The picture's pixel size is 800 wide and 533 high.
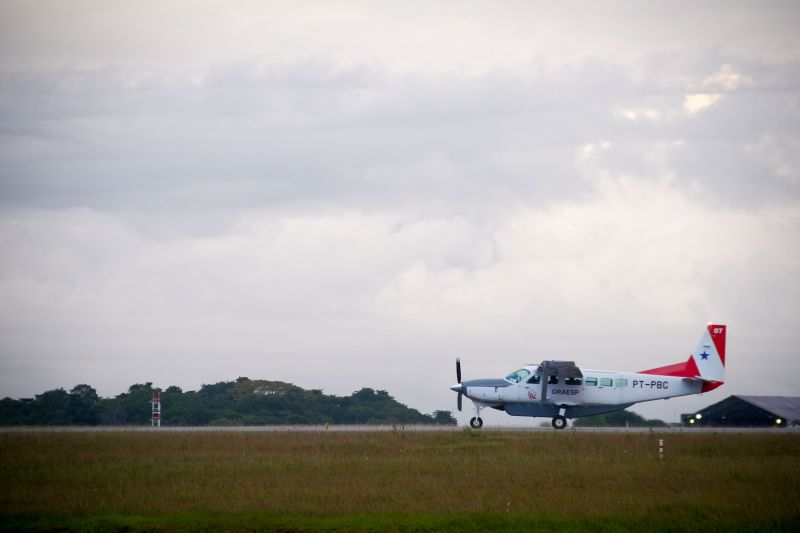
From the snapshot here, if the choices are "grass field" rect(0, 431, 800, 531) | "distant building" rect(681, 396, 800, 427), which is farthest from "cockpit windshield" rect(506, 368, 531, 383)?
"distant building" rect(681, 396, 800, 427)

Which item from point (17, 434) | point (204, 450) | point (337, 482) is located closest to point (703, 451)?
point (337, 482)

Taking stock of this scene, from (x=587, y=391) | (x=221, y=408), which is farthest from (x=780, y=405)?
(x=221, y=408)

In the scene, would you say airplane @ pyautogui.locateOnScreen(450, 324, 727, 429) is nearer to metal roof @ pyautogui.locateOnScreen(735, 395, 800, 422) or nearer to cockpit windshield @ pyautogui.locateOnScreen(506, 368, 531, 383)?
cockpit windshield @ pyautogui.locateOnScreen(506, 368, 531, 383)

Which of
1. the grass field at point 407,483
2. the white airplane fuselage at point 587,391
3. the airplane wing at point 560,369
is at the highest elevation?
the airplane wing at point 560,369

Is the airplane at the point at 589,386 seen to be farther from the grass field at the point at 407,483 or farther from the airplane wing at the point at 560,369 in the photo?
the grass field at the point at 407,483

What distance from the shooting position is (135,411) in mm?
63781

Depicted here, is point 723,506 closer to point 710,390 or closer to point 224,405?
point 710,390

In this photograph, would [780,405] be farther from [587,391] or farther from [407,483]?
[407,483]

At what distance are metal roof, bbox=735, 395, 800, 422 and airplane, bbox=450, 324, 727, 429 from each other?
5.56 meters

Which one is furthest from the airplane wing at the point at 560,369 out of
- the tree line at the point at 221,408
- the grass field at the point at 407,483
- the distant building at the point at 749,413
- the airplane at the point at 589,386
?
the tree line at the point at 221,408

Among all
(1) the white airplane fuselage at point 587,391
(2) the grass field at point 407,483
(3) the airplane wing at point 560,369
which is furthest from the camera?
(1) the white airplane fuselage at point 587,391

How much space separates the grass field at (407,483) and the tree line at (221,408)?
89.9 feet

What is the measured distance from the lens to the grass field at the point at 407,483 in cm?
2181

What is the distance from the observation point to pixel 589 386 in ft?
141
